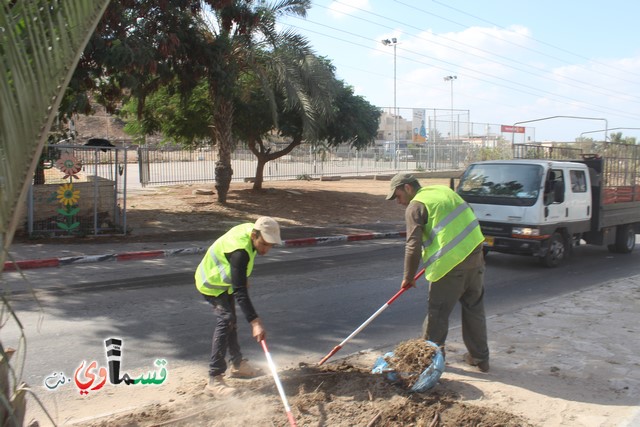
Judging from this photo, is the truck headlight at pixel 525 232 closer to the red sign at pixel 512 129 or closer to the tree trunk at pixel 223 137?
the tree trunk at pixel 223 137

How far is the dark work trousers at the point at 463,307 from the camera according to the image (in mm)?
5027

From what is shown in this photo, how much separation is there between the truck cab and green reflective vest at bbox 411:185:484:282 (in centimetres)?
546

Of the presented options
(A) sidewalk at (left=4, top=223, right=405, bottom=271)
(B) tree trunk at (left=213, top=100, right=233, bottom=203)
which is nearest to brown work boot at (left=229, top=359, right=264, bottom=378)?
(A) sidewalk at (left=4, top=223, right=405, bottom=271)

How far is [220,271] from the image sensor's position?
15.3ft

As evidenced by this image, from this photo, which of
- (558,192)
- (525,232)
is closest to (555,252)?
(525,232)

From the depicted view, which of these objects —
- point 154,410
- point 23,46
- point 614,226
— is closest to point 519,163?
point 614,226

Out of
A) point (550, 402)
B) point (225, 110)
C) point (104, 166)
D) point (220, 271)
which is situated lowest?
point (550, 402)

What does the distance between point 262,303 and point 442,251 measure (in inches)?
135

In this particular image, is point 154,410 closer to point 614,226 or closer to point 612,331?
point 612,331

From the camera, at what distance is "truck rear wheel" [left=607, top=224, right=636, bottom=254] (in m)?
12.5

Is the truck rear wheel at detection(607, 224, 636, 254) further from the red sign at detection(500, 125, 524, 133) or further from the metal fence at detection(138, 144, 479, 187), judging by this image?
the red sign at detection(500, 125, 524, 133)

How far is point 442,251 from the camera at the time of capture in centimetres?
496

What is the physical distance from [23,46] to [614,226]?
1232 centimetres

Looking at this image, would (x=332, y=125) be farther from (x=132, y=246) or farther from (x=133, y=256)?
(x=133, y=256)
